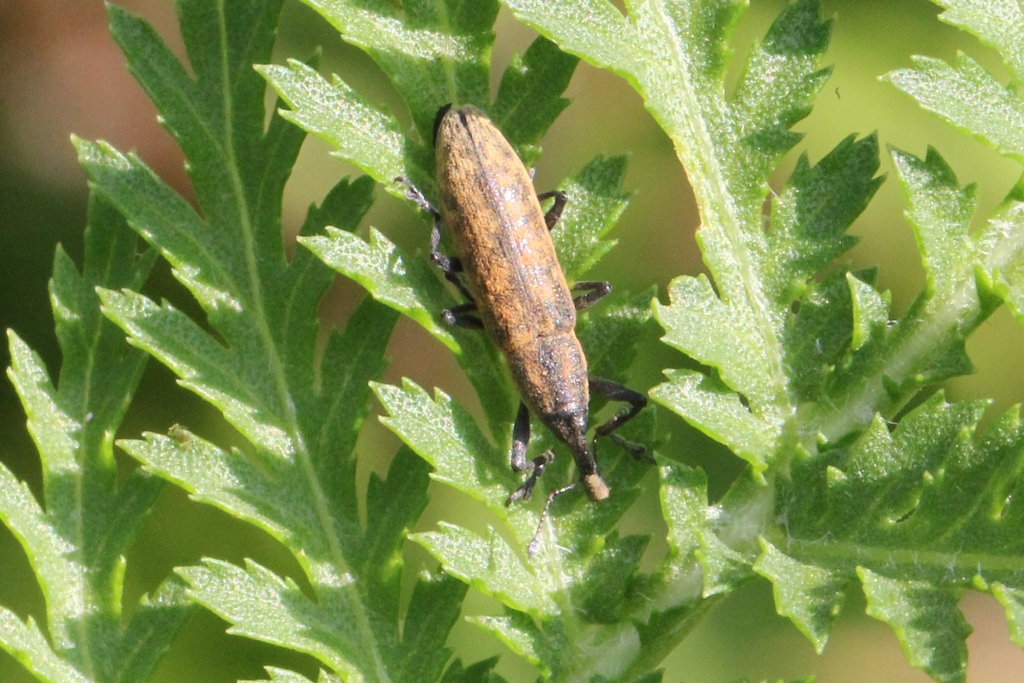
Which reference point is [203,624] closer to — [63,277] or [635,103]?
[63,277]

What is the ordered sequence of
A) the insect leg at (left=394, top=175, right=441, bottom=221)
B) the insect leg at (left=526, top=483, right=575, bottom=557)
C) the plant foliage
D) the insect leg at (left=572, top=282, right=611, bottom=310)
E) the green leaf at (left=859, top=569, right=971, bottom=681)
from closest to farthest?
the green leaf at (left=859, top=569, right=971, bottom=681) < the plant foliage < the insect leg at (left=526, top=483, right=575, bottom=557) < the insect leg at (left=394, top=175, right=441, bottom=221) < the insect leg at (left=572, top=282, right=611, bottom=310)

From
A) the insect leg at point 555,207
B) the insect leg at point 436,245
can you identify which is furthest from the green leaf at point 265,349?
the insect leg at point 555,207

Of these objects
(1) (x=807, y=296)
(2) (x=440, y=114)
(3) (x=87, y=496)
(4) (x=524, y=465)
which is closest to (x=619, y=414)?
(4) (x=524, y=465)

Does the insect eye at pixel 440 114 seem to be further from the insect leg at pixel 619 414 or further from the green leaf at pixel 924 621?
the green leaf at pixel 924 621

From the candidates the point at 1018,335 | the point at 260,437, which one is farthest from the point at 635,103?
the point at 260,437

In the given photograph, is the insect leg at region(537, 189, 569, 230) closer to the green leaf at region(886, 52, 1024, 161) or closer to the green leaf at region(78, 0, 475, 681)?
the green leaf at region(78, 0, 475, 681)

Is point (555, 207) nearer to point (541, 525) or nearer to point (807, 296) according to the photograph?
point (807, 296)

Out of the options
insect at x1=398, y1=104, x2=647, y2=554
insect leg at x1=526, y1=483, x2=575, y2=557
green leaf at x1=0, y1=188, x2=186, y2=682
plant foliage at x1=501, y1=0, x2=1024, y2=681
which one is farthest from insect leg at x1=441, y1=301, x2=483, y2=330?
green leaf at x1=0, y1=188, x2=186, y2=682
